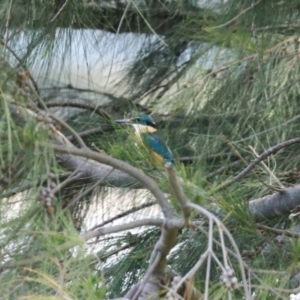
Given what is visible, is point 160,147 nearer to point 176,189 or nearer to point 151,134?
point 151,134

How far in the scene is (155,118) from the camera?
6.07 ft

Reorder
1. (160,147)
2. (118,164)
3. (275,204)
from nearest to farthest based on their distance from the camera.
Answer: (118,164) → (275,204) → (160,147)

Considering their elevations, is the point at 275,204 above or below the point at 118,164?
below

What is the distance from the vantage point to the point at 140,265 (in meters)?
1.39

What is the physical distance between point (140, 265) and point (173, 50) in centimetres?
77

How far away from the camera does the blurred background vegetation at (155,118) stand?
0.79 m

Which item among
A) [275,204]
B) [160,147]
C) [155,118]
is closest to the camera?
[275,204]

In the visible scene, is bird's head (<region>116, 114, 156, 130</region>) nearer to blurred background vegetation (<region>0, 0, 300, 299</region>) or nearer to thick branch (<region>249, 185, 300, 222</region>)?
blurred background vegetation (<region>0, 0, 300, 299</region>)

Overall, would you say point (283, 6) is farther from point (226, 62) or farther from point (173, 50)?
point (173, 50)

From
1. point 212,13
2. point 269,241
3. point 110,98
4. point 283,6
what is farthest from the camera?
point 110,98

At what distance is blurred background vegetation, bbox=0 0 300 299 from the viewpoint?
2.58 feet

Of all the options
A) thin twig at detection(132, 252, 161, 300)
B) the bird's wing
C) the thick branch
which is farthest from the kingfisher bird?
thin twig at detection(132, 252, 161, 300)

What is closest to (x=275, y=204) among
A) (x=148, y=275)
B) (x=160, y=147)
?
(x=160, y=147)

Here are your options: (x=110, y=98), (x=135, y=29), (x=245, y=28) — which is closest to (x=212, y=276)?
(x=245, y=28)
